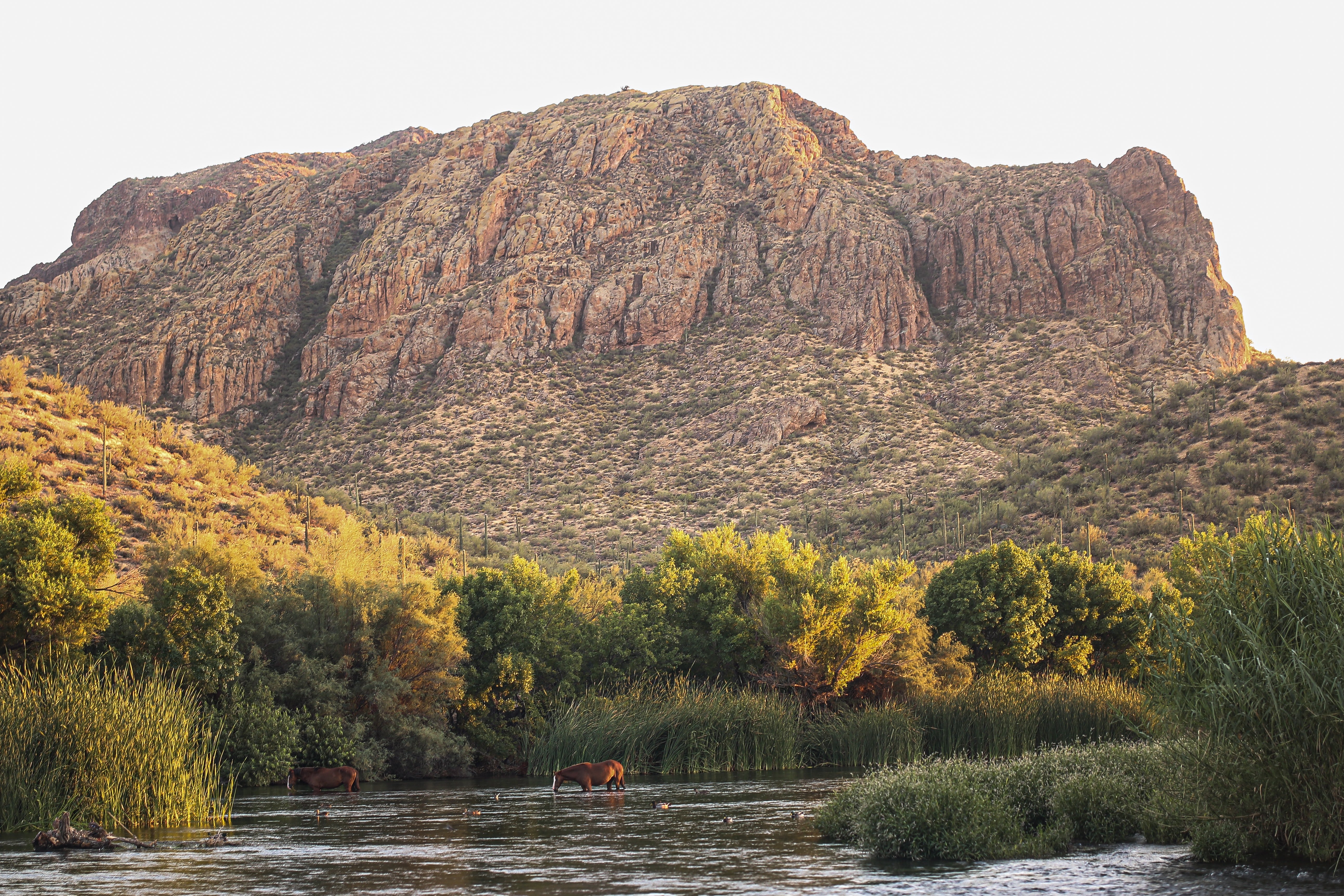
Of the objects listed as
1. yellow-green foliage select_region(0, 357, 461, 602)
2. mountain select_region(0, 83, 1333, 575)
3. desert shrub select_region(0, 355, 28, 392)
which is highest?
mountain select_region(0, 83, 1333, 575)

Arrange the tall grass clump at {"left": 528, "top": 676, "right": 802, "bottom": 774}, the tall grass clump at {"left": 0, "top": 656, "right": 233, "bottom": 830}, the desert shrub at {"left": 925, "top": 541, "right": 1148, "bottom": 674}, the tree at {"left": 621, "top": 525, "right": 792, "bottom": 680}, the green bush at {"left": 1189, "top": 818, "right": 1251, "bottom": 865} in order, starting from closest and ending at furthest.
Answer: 1. the green bush at {"left": 1189, "top": 818, "right": 1251, "bottom": 865}
2. the tall grass clump at {"left": 0, "top": 656, "right": 233, "bottom": 830}
3. the tall grass clump at {"left": 528, "top": 676, "right": 802, "bottom": 774}
4. the tree at {"left": 621, "top": 525, "right": 792, "bottom": 680}
5. the desert shrub at {"left": 925, "top": 541, "right": 1148, "bottom": 674}

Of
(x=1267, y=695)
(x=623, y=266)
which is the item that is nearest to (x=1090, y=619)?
(x=1267, y=695)

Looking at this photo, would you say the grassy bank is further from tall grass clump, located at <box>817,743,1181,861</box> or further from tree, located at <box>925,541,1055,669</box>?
tall grass clump, located at <box>817,743,1181,861</box>

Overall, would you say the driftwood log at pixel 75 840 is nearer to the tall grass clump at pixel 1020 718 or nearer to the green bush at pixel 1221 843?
the green bush at pixel 1221 843

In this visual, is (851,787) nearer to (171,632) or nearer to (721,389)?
(171,632)

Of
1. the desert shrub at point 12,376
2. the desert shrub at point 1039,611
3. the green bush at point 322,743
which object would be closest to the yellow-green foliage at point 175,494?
the desert shrub at point 12,376

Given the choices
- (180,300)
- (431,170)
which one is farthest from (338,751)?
(431,170)

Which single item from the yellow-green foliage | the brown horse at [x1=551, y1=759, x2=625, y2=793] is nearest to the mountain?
the yellow-green foliage

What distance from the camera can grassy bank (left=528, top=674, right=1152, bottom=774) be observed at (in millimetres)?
36531

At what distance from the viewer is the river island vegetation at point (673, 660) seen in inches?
614

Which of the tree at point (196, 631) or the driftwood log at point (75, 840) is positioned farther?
the tree at point (196, 631)

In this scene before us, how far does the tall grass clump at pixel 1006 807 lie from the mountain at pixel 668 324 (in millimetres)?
51319

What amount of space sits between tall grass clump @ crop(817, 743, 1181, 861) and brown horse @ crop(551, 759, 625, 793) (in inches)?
387

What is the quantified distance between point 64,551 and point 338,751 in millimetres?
10460
